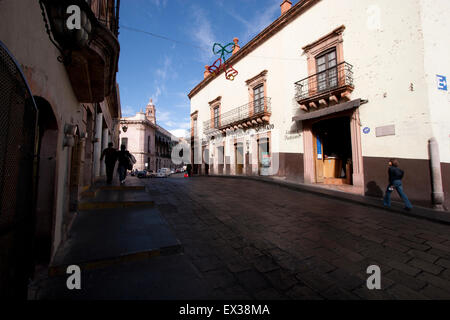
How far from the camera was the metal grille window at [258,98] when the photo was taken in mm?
13498

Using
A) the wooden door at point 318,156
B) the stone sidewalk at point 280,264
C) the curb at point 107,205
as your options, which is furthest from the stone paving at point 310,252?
the wooden door at point 318,156

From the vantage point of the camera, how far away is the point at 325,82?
9.44 meters

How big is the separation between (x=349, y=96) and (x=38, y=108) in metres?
10.2

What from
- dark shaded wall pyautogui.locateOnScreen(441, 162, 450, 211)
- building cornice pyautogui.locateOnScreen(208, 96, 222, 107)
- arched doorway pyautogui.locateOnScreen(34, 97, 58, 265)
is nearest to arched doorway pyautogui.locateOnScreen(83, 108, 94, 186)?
arched doorway pyautogui.locateOnScreen(34, 97, 58, 265)

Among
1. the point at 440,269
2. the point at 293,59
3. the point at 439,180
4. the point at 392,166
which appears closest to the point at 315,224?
the point at 440,269

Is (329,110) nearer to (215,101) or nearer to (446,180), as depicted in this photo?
(446,180)

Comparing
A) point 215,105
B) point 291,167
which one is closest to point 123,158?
point 291,167

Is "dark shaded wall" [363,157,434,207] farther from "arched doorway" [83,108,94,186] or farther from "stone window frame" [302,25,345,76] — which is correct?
"arched doorway" [83,108,94,186]

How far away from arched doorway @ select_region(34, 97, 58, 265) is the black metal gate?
1.10m

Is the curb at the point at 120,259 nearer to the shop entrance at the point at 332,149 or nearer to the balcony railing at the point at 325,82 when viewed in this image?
the balcony railing at the point at 325,82

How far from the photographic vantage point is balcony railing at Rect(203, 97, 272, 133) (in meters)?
12.8

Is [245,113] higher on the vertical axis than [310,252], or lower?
higher

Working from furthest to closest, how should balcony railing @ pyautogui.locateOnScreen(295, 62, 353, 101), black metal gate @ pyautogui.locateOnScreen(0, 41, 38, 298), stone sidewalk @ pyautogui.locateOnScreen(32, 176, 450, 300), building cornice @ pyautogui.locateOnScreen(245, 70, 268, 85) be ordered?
building cornice @ pyautogui.locateOnScreen(245, 70, 268, 85), balcony railing @ pyautogui.locateOnScreen(295, 62, 353, 101), stone sidewalk @ pyautogui.locateOnScreen(32, 176, 450, 300), black metal gate @ pyautogui.locateOnScreen(0, 41, 38, 298)

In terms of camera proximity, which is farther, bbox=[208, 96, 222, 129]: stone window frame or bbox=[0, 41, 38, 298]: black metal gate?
bbox=[208, 96, 222, 129]: stone window frame
